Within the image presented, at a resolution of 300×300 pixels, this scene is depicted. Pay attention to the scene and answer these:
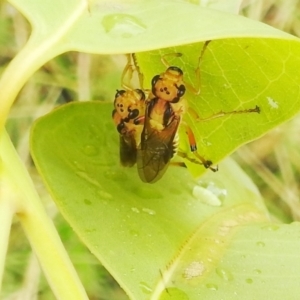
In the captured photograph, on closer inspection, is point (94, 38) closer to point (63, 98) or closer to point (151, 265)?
point (151, 265)

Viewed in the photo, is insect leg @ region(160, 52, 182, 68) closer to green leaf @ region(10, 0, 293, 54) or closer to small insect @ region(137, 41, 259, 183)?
small insect @ region(137, 41, 259, 183)

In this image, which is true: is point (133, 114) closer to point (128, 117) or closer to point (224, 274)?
point (128, 117)

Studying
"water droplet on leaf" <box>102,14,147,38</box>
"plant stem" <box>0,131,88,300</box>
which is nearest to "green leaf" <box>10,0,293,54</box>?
"water droplet on leaf" <box>102,14,147,38</box>

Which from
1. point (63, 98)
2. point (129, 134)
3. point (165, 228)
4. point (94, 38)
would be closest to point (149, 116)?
point (129, 134)

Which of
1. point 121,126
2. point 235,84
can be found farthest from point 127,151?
point 235,84

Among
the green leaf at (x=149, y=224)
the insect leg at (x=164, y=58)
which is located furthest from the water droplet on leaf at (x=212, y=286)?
the insect leg at (x=164, y=58)

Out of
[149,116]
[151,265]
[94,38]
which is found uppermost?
[94,38]
